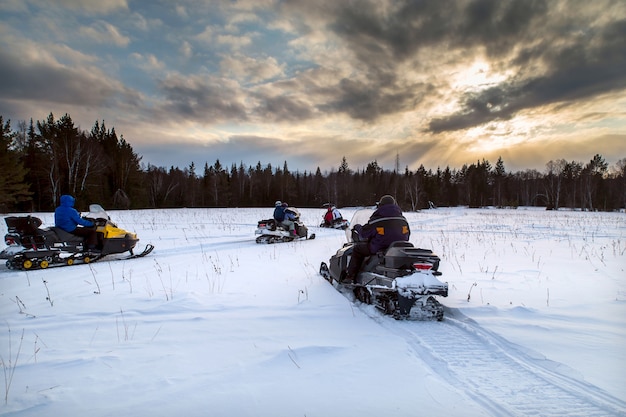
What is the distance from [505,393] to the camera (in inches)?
105

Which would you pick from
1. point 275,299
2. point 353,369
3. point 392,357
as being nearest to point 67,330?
point 275,299

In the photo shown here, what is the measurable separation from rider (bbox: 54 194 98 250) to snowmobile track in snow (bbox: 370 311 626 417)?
28.7ft

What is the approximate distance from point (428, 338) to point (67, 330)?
439 centimetres

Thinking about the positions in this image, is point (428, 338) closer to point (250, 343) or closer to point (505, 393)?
point (505, 393)

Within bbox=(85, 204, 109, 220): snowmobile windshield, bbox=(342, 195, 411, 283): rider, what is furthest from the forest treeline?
bbox=(342, 195, 411, 283): rider

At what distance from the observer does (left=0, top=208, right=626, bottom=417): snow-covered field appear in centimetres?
253

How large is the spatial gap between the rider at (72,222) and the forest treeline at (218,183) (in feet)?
70.8

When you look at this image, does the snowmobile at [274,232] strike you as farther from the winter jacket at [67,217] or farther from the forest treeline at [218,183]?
the forest treeline at [218,183]

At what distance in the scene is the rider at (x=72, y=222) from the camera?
8693 mm

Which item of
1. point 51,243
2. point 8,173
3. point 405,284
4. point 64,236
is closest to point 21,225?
point 51,243

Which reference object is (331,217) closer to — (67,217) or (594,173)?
(67,217)

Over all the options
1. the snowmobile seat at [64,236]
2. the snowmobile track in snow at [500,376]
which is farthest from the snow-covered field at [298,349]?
the snowmobile seat at [64,236]

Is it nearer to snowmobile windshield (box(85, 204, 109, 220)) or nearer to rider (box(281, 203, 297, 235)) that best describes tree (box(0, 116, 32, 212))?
snowmobile windshield (box(85, 204, 109, 220))

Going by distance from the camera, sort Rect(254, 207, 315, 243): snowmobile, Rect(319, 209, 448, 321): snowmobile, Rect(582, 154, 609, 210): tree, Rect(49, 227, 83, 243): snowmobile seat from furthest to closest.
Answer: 1. Rect(582, 154, 609, 210): tree
2. Rect(254, 207, 315, 243): snowmobile
3. Rect(49, 227, 83, 243): snowmobile seat
4. Rect(319, 209, 448, 321): snowmobile
